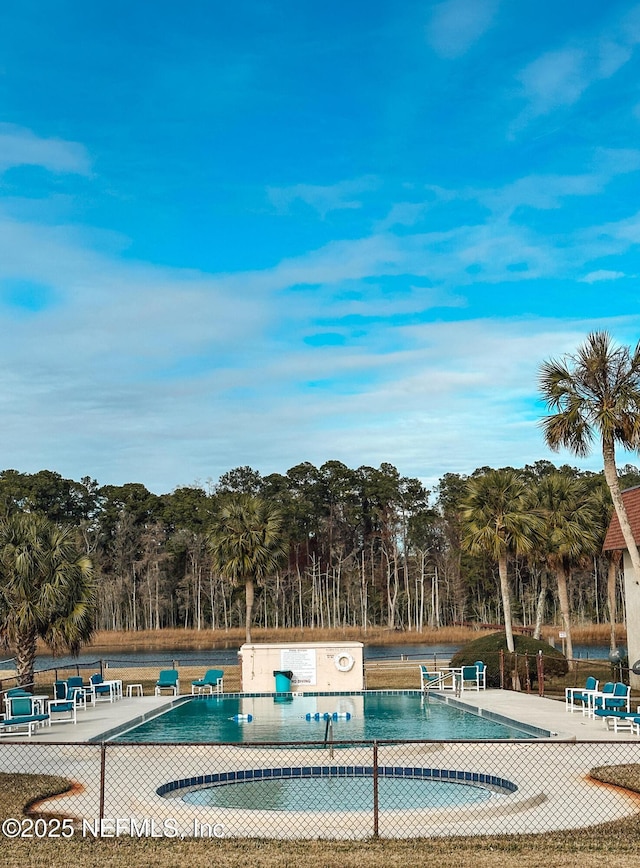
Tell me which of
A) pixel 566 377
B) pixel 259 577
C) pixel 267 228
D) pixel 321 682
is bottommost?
pixel 321 682

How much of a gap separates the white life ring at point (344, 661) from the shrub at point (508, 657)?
3.45 m

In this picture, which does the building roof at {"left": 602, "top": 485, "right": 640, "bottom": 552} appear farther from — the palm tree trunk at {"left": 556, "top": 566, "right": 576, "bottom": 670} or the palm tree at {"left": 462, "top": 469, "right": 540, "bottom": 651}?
the palm tree trunk at {"left": 556, "top": 566, "right": 576, "bottom": 670}

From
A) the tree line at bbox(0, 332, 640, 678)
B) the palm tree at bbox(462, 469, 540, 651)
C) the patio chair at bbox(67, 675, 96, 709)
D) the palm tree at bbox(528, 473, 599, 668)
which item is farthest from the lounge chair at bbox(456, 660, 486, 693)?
the tree line at bbox(0, 332, 640, 678)

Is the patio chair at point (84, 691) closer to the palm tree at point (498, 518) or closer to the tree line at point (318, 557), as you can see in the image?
the palm tree at point (498, 518)

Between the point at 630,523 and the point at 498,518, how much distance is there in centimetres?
510

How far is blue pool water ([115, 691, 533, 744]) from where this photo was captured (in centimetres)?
1877

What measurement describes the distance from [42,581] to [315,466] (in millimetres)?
64538

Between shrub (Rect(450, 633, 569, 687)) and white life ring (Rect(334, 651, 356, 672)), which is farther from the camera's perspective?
white life ring (Rect(334, 651, 356, 672))

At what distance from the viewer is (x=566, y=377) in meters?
24.3

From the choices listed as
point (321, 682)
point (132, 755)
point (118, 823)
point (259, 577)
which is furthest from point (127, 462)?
point (118, 823)

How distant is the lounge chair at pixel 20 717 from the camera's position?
56.9ft

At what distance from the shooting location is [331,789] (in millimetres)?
12758

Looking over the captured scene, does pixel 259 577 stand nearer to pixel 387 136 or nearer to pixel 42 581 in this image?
pixel 42 581

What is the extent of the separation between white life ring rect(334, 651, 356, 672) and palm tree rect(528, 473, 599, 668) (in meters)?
10.3
